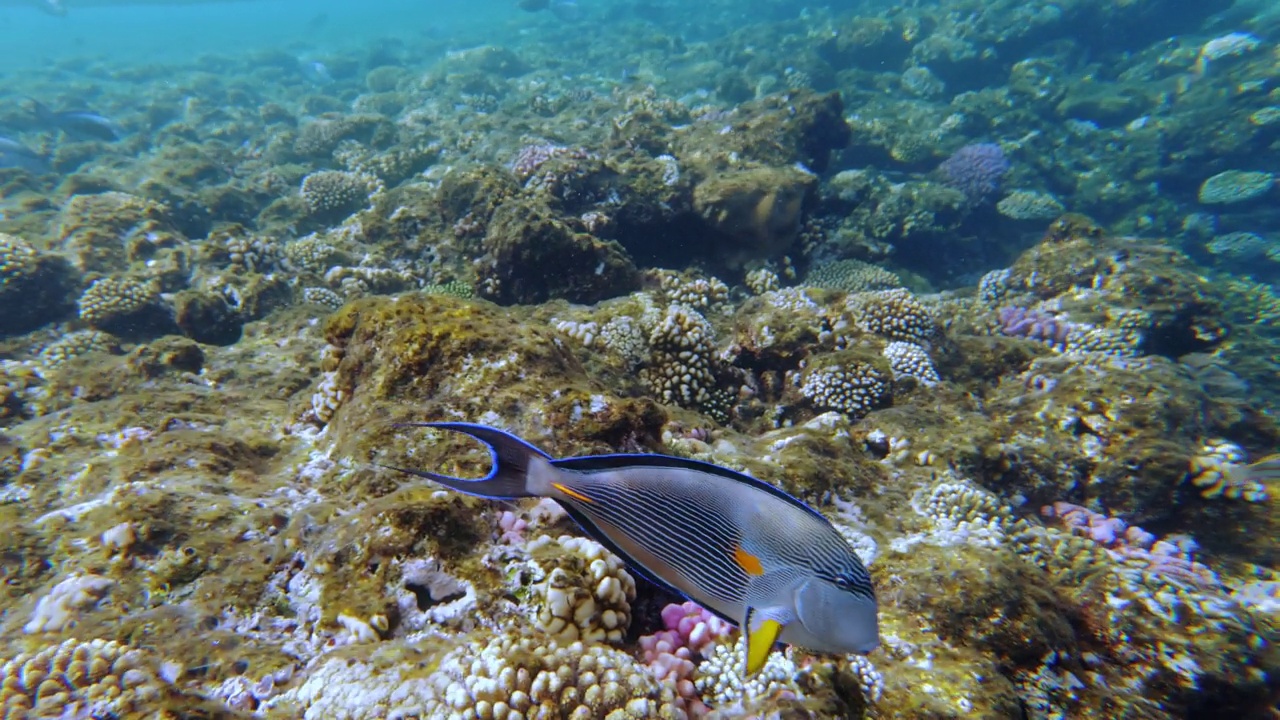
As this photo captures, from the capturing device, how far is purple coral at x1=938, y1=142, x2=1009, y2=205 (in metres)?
14.2

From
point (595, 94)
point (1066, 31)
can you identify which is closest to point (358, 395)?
point (595, 94)

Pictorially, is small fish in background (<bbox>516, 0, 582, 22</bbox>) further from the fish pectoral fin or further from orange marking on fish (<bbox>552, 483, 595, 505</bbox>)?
the fish pectoral fin

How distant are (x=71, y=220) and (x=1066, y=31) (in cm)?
2988

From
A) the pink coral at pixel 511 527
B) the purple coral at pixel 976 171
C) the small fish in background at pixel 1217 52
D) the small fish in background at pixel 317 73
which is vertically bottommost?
the pink coral at pixel 511 527

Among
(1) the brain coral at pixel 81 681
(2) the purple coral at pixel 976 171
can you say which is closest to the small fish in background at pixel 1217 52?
(2) the purple coral at pixel 976 171

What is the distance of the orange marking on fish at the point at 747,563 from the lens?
147 cm

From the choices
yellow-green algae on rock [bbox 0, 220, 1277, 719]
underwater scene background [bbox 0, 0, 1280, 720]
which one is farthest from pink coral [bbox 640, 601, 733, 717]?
yellow-green algae on rock [bbox 0, 220, 1277, 719]

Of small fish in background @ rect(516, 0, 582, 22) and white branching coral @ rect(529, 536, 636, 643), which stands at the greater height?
small fish in background @ rect(516, 0, 582, 22)

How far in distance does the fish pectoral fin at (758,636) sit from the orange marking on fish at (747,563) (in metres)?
0.10

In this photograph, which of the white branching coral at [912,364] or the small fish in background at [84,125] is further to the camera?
the small fish in background at [84,125]

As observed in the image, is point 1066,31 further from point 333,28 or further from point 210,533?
point 333,28

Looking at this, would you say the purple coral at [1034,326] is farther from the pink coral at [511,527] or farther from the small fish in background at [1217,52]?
the small fish in background at [1217,52]

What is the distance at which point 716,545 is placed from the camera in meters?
1.46

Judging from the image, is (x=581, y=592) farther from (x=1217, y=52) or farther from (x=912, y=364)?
(x=1217, y=52)
